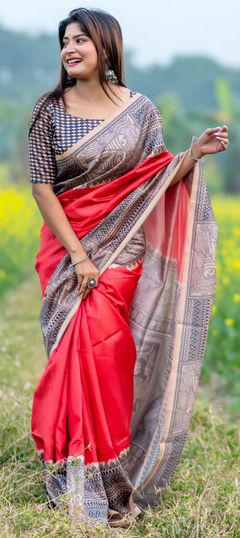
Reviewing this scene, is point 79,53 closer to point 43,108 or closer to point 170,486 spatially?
point 43,108

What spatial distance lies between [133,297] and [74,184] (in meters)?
0.56

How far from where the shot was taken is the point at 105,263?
8.87ft

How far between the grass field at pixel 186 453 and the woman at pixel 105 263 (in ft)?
0.41

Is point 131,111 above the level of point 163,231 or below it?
above

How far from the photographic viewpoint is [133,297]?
2.98 m

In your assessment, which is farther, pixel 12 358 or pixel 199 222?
pixel 12 358

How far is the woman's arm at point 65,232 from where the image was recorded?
2.67 metres

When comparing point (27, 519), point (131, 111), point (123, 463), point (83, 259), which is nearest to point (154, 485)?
point (123, 463)

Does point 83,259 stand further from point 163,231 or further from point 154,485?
point 154,485

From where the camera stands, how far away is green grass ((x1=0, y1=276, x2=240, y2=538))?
2.49m

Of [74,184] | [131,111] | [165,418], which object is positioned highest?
[131,111]

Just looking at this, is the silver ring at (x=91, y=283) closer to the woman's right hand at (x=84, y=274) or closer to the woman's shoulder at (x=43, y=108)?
the woman's right hand at (x=84, y=274)

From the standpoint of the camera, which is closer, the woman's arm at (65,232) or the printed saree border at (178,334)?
the woman's arm at (65,232)

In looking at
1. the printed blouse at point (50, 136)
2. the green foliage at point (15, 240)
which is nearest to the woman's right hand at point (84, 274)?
the printed blouse at point (50, 136)
